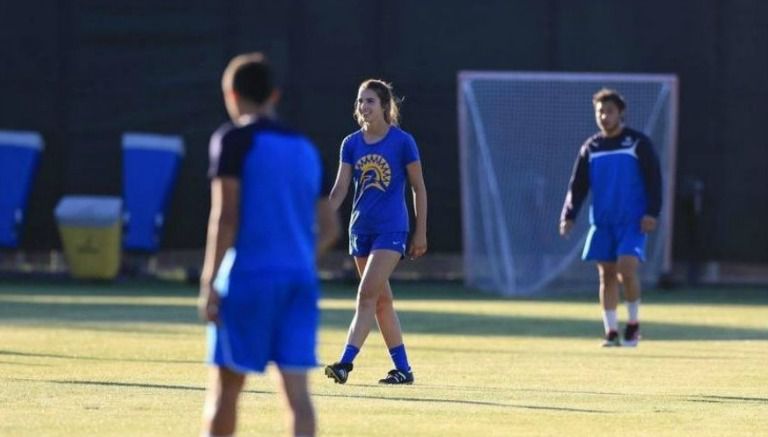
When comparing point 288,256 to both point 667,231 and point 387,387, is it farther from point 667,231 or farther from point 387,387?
point 667,231

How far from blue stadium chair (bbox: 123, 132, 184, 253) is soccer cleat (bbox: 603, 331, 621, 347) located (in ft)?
36.8

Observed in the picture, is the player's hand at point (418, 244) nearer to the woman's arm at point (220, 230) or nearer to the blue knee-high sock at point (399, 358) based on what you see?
the blue knee-high sock at point (399, 358)

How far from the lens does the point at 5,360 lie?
542 inches

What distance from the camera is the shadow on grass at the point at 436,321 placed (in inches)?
698

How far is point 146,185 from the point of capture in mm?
26109

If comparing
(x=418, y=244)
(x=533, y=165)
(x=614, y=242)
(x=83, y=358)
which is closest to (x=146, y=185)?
(x=533, y=165)

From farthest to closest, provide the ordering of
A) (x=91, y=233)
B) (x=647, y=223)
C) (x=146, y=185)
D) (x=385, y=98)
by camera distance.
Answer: (x=146, y=185), (x=91, y=233), (x=647, y=223), (x=385, y=98)

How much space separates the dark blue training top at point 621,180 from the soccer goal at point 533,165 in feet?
27.6

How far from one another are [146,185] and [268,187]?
62.9 feet

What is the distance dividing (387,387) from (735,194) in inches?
598

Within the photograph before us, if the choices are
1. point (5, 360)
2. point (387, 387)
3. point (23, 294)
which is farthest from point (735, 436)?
point (23, 294)

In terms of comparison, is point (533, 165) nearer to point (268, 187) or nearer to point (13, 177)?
point (13, 177)

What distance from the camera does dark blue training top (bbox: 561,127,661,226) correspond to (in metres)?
16.1

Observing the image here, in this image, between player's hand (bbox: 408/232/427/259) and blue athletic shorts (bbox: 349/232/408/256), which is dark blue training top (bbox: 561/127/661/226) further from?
player's hand (bbox: 408/232/427/259)
